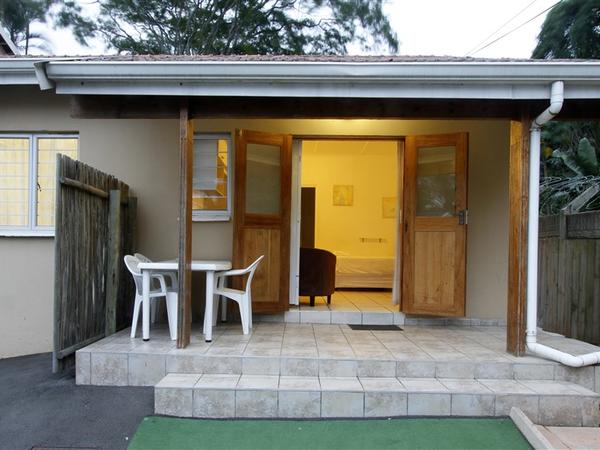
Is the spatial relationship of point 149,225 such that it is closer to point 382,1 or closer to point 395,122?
point 395,122

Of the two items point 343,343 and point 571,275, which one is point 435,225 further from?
point 343,343

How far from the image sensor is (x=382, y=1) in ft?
45.7

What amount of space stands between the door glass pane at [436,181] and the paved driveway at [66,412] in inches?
140

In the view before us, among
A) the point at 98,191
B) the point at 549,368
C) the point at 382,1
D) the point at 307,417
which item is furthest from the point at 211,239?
the point at 382,1

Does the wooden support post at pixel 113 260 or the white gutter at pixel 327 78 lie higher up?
the white gutter at pixel 327 78

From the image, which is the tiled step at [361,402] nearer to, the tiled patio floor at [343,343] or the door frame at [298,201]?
the tiled patio floor at [343,343]

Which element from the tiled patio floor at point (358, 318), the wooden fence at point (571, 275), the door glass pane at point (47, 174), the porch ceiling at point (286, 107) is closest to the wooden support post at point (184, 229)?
the porch ceiling at point (286, 107)

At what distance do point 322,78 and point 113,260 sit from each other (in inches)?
108

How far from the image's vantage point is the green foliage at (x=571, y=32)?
41.1 feet

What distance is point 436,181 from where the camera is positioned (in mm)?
4934

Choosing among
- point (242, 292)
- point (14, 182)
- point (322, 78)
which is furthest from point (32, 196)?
point (322, 78)

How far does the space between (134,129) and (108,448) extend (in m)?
3.55

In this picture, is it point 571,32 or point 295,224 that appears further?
point 571,32

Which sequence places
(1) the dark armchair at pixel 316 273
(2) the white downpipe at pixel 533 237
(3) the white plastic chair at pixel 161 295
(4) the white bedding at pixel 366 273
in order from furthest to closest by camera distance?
1. (4) the white bedding at pixel 366 273
2. (1) the dark armchair at pixel 316 273
3. (3) the white plastic chair at pixel 161 295
4. (2) the white downpipe at pixel 533 237
